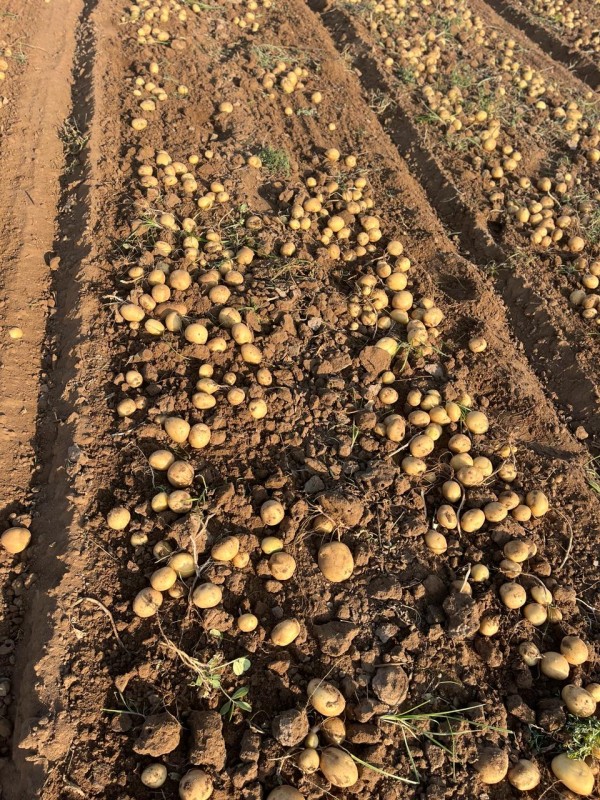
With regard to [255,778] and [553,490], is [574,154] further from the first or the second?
[255,778]

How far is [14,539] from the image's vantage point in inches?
131

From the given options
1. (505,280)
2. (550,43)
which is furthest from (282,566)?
(550,43)

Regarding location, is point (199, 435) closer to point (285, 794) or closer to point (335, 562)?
point (335, 562)

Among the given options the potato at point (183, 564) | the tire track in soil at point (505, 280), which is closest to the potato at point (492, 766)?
the potato at point (183, 564)

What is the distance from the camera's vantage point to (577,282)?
5.54 metres

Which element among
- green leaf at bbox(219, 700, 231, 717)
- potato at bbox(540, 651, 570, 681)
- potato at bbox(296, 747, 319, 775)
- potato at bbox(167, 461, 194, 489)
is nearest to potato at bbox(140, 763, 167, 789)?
green leaf at bbox(219, 700, 231, 717)

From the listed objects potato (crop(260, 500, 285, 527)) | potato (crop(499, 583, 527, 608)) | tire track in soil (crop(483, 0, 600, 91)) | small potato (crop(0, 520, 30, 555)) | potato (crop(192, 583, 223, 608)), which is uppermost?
tire track in soil (crop(483, 0, 600, 91))

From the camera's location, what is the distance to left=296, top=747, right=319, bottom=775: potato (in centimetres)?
263

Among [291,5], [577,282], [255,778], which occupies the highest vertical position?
[291,5]

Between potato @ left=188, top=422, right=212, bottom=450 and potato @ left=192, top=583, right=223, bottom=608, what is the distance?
3.12ft

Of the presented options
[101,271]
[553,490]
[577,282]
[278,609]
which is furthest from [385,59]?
[278,609]

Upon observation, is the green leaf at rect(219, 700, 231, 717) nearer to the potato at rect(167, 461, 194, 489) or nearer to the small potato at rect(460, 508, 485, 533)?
the potato at rect(167, 461, 194, 489)

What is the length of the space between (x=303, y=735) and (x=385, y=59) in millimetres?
8242

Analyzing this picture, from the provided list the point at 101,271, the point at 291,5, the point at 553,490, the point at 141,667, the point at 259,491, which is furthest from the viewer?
the point at 291,5
